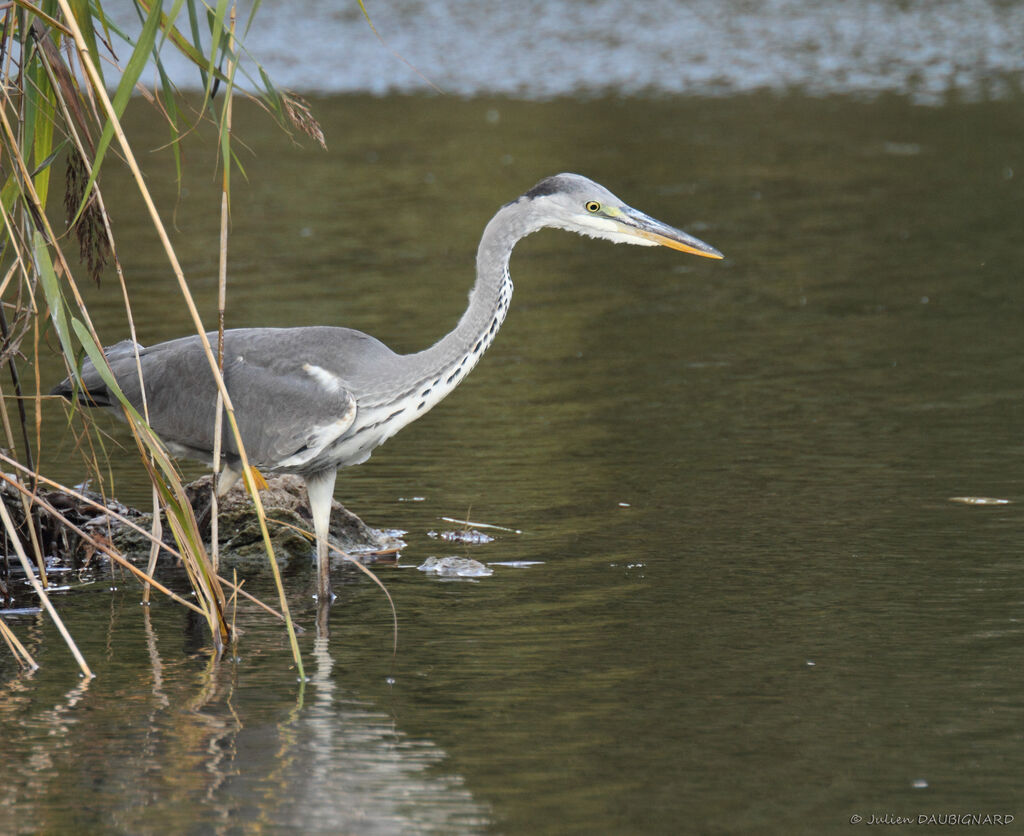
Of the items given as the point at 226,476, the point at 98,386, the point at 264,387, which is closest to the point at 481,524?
the point at 226,476

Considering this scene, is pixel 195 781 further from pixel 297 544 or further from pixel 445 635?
pixel 297 544

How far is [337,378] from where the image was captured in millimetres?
6891

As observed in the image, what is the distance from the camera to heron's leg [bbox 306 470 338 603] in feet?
23.1

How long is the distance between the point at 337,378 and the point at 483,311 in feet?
2.24

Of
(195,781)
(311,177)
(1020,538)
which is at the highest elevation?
(311,177)

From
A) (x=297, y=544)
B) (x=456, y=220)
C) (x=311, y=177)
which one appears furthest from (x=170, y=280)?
(x=297, y=544)

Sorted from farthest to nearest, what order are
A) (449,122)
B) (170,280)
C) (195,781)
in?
(449,122), (170,280), (195,781)

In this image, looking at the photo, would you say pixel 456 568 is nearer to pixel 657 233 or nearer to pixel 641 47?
pixel 657 233

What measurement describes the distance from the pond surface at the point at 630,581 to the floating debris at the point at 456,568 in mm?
127

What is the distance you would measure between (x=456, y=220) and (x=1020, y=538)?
35.4 feet

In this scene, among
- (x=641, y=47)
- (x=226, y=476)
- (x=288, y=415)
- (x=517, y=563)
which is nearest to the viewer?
(x=288, y=415)

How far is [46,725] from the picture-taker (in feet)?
18.7

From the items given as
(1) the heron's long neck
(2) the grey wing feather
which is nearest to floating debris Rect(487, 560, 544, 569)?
(1) the heron's long neck

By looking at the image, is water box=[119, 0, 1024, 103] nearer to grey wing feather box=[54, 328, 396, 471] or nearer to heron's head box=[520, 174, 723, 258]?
heron's head box=[520, 174, 723, 258]
